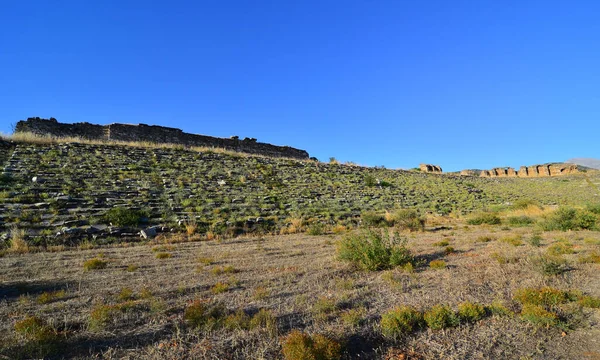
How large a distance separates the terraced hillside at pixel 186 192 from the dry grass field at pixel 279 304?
4.04 m

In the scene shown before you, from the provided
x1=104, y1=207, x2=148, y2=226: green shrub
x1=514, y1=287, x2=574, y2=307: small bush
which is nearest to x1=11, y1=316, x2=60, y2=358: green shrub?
x1=514, y1=287, x2=574, y2=307: small bush

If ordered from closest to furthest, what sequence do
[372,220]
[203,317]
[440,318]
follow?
[440,318] → [203,317] → [372,220]

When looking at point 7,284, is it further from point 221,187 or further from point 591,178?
point 591,178

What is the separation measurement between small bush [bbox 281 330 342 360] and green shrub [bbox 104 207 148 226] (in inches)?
482

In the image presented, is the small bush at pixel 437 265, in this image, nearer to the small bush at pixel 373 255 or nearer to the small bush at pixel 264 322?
the small bush at pixel 373 255

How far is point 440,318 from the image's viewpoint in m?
5.23

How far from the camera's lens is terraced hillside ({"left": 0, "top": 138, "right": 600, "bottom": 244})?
1400cm

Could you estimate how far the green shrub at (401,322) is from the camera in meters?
4.95

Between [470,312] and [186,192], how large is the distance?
17.1 m

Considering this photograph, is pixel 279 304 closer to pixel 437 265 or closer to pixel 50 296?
pixel 50 296

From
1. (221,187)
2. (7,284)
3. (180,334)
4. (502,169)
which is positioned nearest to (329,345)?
(180,334)

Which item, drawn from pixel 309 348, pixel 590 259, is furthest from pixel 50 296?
pixel 590 259

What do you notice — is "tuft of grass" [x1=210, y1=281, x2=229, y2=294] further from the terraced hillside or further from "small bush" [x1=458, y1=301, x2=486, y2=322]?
the terraced hillside

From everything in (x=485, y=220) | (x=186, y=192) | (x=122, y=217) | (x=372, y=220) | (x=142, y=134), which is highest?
(x=142, y=134)
